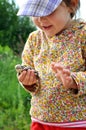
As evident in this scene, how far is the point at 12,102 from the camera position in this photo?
16.2 feet

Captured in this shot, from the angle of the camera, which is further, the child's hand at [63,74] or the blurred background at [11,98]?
the blurred background at [11,98]

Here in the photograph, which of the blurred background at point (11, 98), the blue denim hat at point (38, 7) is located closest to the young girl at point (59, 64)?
the blue denim hat at point (38, 7)

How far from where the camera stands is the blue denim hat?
2.54 meters

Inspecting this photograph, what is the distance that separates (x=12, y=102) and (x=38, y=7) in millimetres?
2462

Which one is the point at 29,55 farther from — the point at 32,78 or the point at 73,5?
the point at 73,5

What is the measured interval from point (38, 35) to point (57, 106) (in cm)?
42

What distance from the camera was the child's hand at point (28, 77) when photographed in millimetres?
2586

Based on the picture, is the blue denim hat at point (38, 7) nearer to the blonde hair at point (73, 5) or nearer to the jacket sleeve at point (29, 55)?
the blonde hair at point (73, 5)

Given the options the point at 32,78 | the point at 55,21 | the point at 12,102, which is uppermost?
the point at 55,21

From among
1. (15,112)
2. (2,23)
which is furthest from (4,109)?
(2,23)

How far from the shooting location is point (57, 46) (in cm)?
261

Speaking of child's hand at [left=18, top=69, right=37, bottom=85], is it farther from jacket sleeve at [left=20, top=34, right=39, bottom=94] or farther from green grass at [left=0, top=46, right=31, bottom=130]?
green grass at [left=0, top=46, right=31, bottom=130]

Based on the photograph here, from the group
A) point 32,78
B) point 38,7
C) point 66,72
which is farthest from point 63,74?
point 38,7

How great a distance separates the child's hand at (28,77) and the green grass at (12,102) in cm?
177
